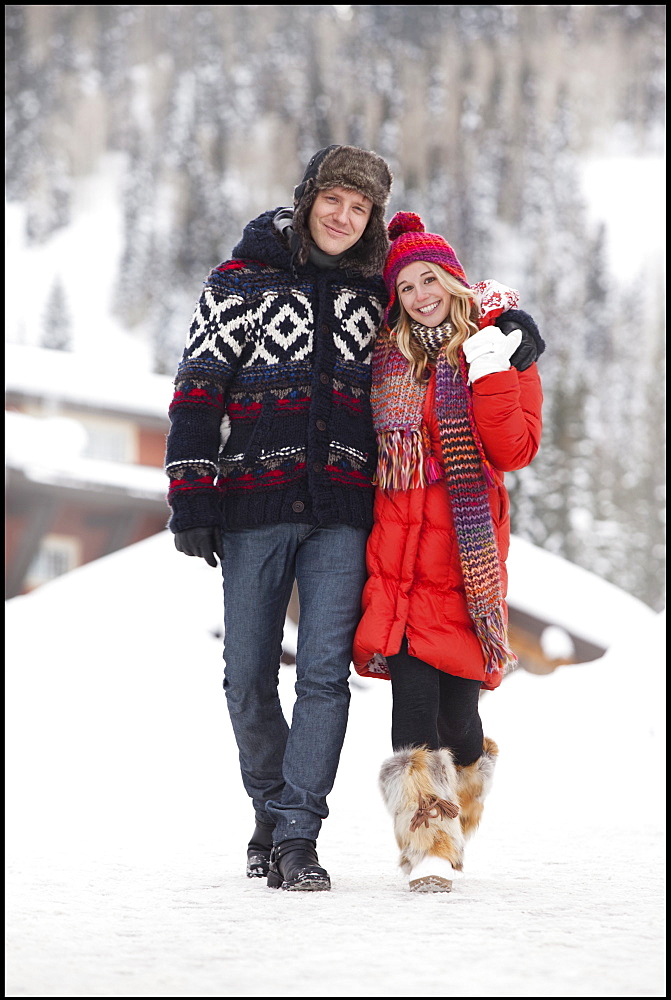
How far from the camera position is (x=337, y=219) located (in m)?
2.64

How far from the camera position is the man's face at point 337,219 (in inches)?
104

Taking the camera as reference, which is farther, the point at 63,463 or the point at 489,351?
the point at 63,463

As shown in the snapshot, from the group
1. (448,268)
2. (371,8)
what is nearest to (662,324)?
(371,8)

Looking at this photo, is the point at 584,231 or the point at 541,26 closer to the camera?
the point at 584,231

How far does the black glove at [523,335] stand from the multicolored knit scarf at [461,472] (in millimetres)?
117

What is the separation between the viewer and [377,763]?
516 cm

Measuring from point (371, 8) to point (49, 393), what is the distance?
20746mm

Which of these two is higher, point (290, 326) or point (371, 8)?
point (371, 8)

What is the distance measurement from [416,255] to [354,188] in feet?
0.74

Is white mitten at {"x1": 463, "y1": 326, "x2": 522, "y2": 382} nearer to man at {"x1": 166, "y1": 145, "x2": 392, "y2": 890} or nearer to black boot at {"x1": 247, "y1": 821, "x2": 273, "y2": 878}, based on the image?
man at {"x1": 166, "y1": 145, "x2": 392, "y2": 890}

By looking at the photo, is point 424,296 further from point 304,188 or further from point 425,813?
point 425,813

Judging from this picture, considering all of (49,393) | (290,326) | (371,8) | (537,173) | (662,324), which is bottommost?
(290,326)

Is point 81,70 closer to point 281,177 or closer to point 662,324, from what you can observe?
point 281,177

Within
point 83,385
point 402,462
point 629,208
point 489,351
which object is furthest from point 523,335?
point 629,208
